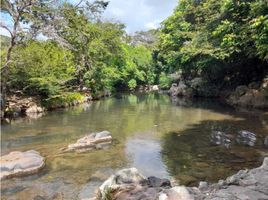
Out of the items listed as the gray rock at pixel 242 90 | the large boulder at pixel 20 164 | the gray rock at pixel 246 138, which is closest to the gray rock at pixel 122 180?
the large boulder at pixel 20 164

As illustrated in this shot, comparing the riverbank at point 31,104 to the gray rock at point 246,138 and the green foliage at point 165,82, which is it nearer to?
the gray rock at point 246,138

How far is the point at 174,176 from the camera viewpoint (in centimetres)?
799

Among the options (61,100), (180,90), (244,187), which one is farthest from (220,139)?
(180,90)

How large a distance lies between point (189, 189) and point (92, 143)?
6.61 metres

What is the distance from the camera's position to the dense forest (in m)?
14.9

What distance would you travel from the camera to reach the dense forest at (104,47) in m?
14.9

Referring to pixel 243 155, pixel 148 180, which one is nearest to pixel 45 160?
pixel 148 180

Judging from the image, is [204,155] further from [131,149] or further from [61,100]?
[61,100]

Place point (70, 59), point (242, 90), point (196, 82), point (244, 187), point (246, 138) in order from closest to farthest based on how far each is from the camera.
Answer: point (244, 187)
point (246, 138)
point (242, 90)
point (70, 59)
point (196, 82)

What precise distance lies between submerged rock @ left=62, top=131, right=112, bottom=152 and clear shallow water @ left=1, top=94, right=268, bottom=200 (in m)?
0.38

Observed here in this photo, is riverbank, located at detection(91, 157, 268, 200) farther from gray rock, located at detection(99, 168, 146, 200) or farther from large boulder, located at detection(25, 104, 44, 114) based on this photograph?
large boulder, located at detection(25, 104, 44, 114)

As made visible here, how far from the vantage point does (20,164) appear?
28.3ft

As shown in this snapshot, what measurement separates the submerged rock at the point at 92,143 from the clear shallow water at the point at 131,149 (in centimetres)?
38

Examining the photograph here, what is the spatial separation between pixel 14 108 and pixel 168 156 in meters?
12.9
